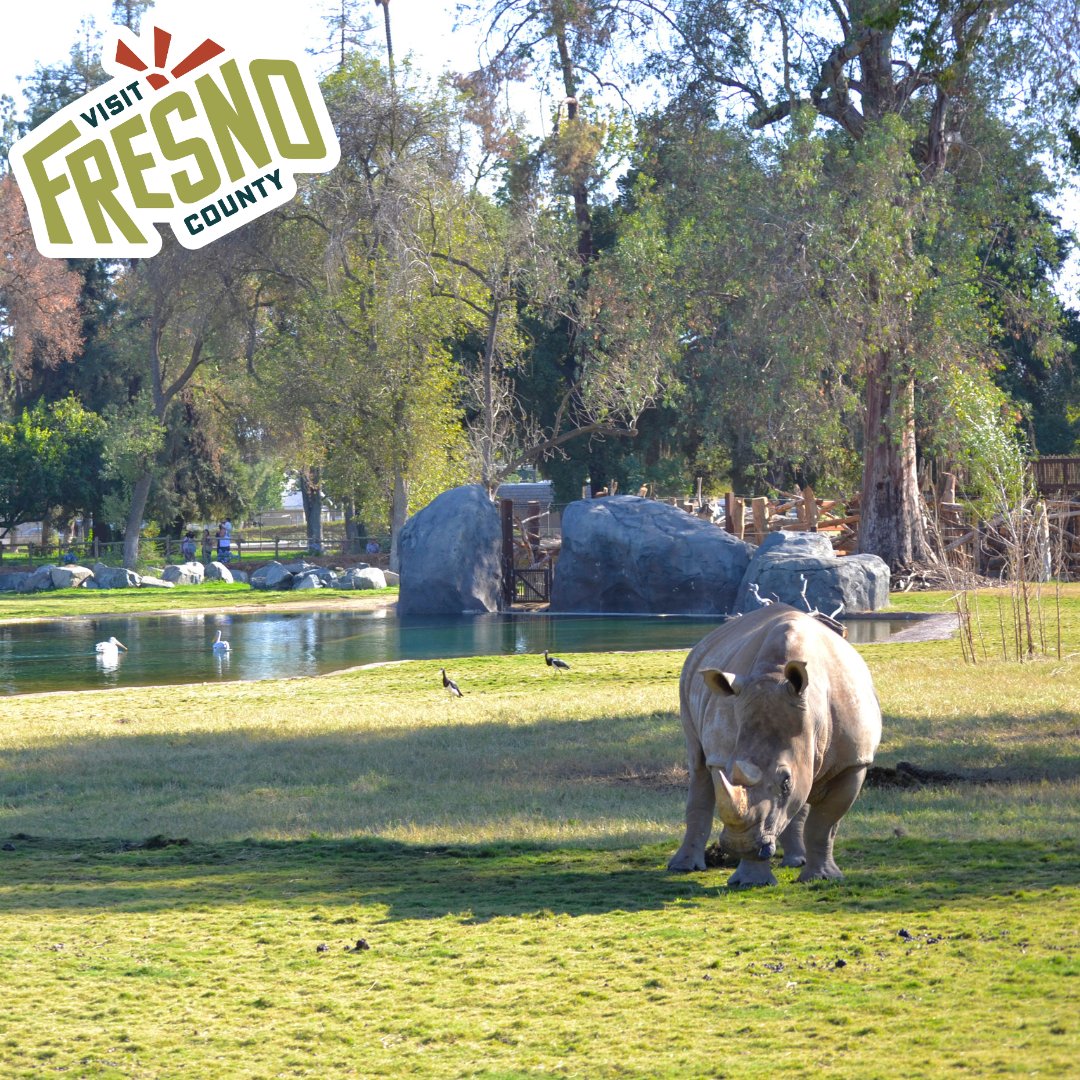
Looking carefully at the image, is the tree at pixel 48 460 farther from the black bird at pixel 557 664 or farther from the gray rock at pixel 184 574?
the black bird at pixel 557 664

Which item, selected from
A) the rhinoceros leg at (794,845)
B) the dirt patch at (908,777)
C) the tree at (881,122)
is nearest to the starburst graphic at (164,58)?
the tree at (881,122)

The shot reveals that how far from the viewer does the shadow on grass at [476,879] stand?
20.6 ft

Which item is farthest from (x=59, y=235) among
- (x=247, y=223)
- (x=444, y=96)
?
(x=444, y=96)

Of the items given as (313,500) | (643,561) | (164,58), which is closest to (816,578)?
(643,561)

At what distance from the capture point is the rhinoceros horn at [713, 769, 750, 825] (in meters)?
5.35

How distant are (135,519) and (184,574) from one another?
19.0ft

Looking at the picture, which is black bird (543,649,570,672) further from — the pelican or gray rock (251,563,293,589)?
gray rock (251,563,293,589)

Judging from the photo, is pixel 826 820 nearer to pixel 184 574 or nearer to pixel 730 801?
pixel 730 801

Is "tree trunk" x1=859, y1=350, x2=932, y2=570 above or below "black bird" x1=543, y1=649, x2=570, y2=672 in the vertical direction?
above

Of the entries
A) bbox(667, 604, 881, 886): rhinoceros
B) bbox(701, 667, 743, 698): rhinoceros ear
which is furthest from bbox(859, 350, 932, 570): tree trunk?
bbox(701, 667, 743, 698): rhinoceros ear

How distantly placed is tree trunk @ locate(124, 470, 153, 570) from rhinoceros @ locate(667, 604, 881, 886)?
42.7 meters

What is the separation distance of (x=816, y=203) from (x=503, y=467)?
674 inches

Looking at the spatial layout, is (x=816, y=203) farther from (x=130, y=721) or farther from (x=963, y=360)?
(x=130, y=721)

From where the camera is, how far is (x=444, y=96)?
135ft
